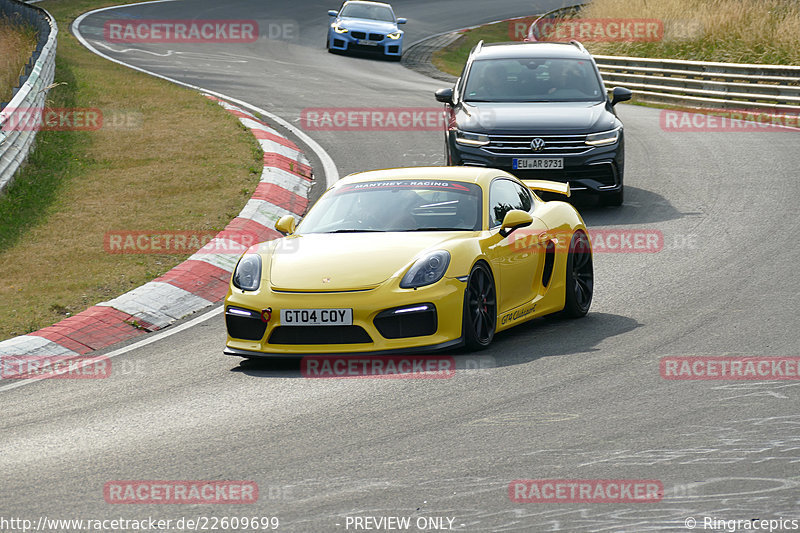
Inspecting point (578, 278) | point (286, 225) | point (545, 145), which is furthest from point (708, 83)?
point (286, 225)

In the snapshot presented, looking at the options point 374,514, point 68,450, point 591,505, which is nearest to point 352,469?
point 374,514

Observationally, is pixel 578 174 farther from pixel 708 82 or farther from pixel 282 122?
pixel 708 82

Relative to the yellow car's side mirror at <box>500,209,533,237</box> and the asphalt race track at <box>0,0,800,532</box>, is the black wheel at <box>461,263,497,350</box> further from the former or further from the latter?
the yellow car's side mirror at <box>500,209,533,237</box>

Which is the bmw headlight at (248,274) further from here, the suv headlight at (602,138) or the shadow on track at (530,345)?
the suv headlight at (602,138)

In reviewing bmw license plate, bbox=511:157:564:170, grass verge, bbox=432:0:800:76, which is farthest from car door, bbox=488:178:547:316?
grass verge, bbox=432:0:800:76

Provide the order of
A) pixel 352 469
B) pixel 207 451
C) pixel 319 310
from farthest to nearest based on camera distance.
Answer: pixel 319 310 → pixel 207 451 → pixel 352 469

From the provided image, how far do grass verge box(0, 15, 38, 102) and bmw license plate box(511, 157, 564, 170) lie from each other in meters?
8.76

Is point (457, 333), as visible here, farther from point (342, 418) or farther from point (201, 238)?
point (201, 238)

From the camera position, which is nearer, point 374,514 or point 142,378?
point 374,514

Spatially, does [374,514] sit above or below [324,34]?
above

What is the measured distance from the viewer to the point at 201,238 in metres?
12.5

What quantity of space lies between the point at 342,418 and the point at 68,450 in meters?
1.49

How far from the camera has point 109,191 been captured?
1466 centimetres

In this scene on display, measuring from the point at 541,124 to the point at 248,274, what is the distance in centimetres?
590
